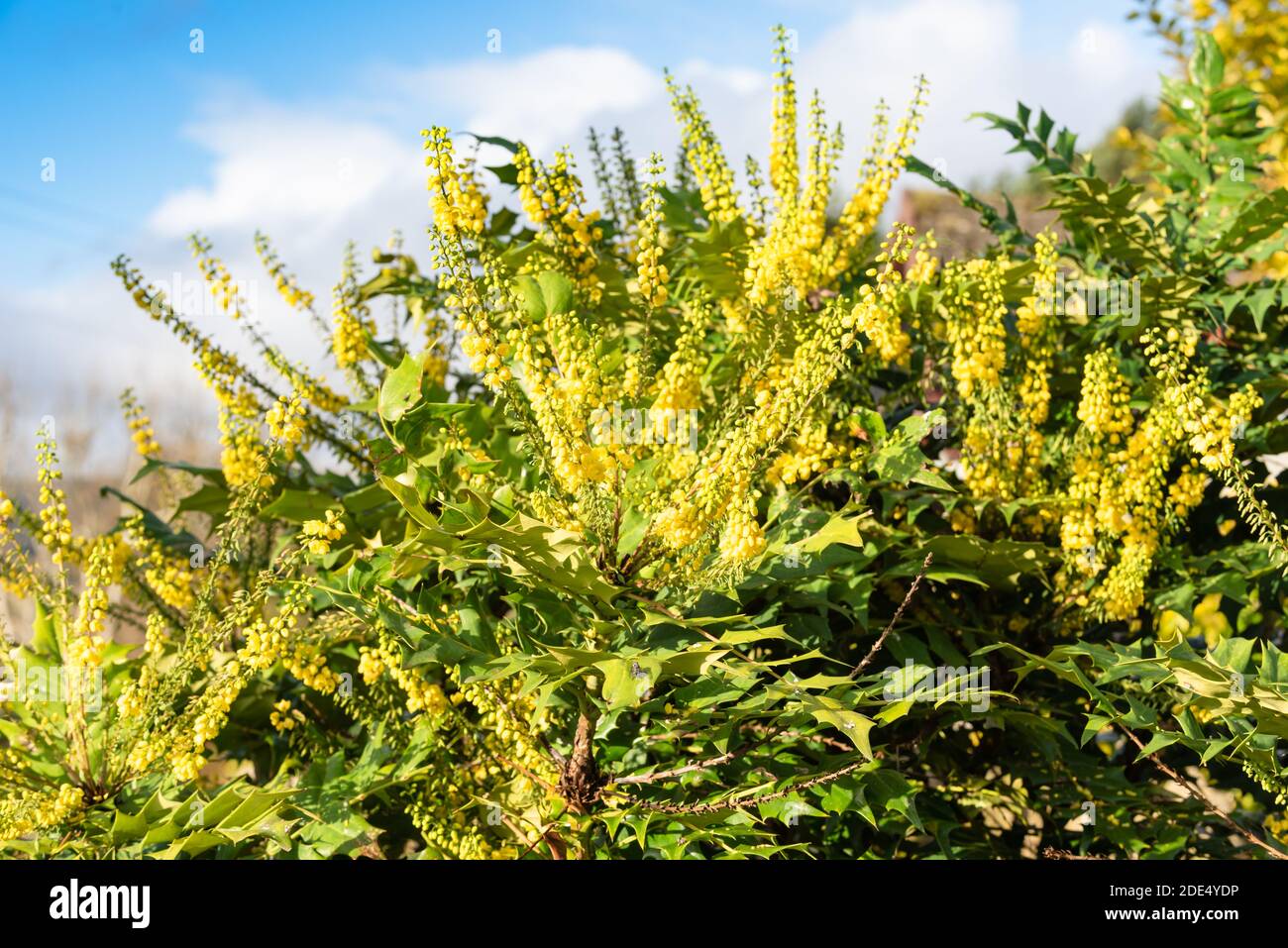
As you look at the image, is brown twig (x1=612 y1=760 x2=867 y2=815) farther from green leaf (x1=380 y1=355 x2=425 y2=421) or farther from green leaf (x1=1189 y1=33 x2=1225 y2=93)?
green leaf (x1=1189 y1=33 x2=1225 y2=93)

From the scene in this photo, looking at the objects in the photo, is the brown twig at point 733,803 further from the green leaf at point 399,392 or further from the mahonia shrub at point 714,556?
the green leaf at point 399,392

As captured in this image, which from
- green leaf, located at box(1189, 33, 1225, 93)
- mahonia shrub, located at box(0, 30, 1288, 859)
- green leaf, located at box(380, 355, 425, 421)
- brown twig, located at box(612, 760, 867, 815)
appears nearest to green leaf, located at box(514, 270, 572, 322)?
mahonia shrub, located at box(0, 30, 1288, 859)

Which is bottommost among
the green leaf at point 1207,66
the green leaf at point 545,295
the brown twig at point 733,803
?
the brown twig at point 733,803

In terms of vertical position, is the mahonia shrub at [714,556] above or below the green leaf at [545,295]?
below

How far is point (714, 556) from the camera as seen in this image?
5.94 feet

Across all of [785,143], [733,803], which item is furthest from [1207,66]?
[733,803]

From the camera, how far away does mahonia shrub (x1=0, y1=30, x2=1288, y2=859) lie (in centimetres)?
172

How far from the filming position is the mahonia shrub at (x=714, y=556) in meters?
1.72

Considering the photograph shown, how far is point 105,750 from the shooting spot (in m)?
2.04

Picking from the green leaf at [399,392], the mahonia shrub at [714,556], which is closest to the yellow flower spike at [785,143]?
the mahonia shrub at [714,556]

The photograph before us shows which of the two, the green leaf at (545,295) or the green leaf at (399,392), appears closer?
the green leaf at (399,392)

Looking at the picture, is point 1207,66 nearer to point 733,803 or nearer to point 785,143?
point 785,143

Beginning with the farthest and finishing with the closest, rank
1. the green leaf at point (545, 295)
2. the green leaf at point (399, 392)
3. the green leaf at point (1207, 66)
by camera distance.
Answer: the green leaf at point (1207, 66), the green leaf at point (545, 295), the green leaf at point (399, 392)
